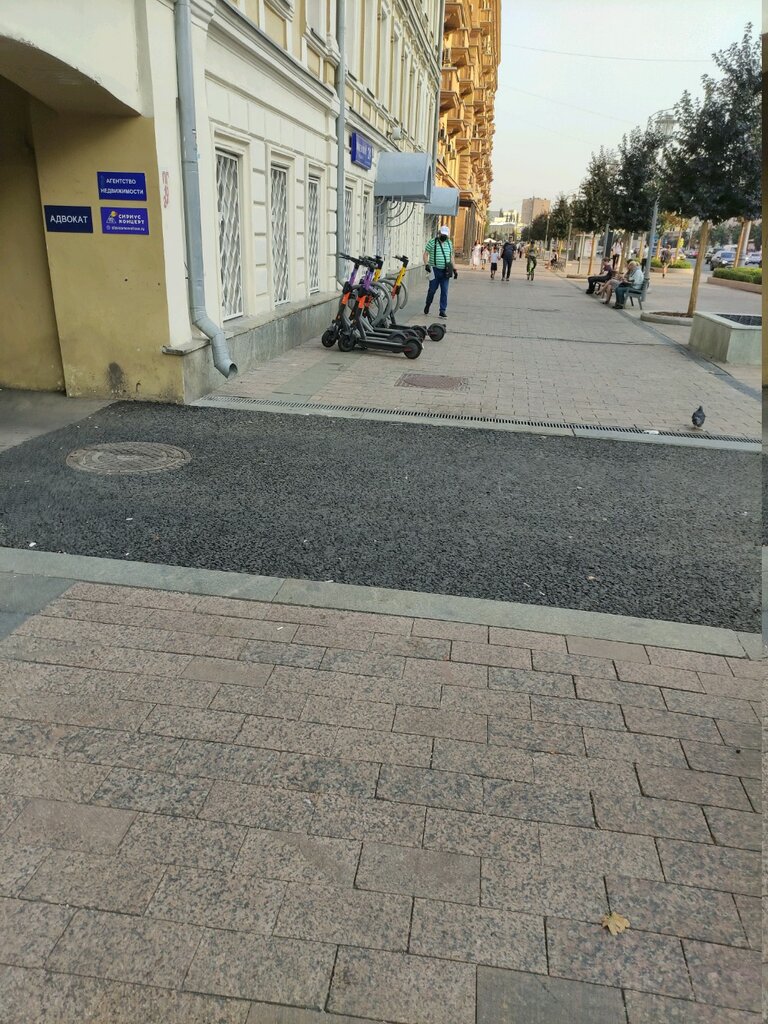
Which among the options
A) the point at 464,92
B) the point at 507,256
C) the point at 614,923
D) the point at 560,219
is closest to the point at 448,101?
the point at 464,92

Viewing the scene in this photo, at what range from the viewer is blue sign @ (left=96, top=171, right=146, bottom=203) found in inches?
275

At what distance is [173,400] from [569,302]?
19.8 m

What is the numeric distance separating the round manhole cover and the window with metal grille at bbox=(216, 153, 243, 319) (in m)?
3.38

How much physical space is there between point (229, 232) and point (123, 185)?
2451mm

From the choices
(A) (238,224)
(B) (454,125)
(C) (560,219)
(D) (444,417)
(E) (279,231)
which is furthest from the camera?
(C) (560,219)

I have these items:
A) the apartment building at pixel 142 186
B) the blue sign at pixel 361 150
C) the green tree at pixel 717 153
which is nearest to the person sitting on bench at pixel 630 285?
the green tree at pixel 717 153

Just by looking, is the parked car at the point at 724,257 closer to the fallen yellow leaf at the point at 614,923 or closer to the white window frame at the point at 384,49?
the white window frame at the point at 384,49

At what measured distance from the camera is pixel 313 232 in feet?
43.6

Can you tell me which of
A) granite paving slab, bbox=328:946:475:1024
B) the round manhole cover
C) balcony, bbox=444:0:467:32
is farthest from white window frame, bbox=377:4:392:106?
balcony, bbox=444:0:467:32

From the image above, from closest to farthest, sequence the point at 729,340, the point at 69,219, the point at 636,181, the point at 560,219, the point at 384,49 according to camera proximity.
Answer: the point at 69,219
the point at 729,340
the point at 384,49
the point at 636,181
the point at 560,219

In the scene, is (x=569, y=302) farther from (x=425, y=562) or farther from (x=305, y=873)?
(x=305, y=873)

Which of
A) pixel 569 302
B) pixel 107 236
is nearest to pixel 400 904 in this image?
pixel 107 236

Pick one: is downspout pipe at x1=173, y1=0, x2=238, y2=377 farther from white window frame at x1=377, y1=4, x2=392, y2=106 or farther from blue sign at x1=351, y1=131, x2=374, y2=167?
white window frame at x1=377, y1=4, x2=392, y2=106

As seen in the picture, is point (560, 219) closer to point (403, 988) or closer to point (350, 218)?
point (350, 218)
